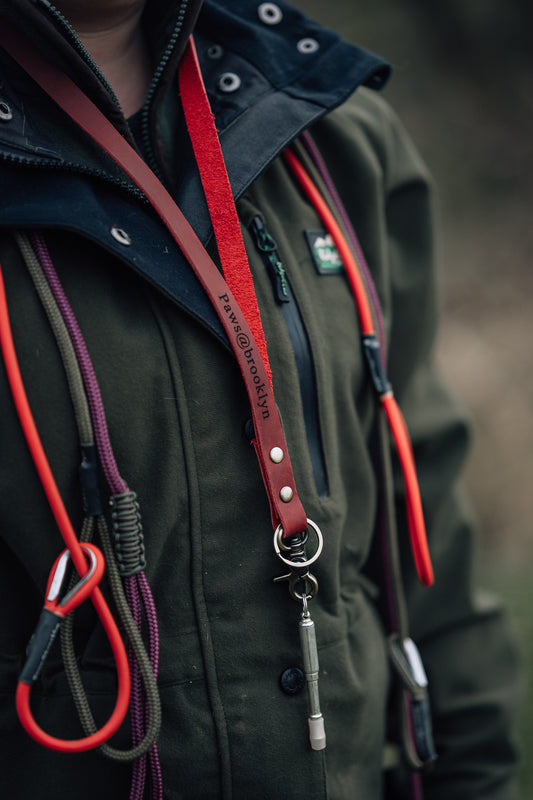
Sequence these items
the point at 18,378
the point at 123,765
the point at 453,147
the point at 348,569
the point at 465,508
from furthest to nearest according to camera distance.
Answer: the point at 453,147 < the point at 465,508 < the point at 348,569 < the point at 123,765 < the point at 18,378

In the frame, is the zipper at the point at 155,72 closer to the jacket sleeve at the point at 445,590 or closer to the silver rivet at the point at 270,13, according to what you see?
the silver rivet at the point at 270,13

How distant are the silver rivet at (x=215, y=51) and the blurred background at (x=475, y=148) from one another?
357 centimetres

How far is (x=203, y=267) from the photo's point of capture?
96cm

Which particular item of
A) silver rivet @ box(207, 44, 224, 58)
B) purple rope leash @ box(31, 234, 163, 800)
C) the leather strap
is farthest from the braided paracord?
silver rivet @ box(207, 44, 224, 58)

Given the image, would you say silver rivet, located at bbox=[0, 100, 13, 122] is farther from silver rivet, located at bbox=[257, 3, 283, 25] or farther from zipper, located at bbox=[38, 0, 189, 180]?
silver rivet, located at bbox=[257, 3, 283, 25]

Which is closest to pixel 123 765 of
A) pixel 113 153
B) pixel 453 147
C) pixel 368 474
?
pixel 368 474

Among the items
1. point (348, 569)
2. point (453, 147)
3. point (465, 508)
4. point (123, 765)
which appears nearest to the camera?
point (123, 765)

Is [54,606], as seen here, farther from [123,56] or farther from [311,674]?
[123,56]

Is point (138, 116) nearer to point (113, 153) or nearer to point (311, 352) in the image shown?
point (113, 153)

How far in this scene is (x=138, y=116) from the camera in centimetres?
107

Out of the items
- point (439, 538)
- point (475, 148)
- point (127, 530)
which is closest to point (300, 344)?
point (127, 530)

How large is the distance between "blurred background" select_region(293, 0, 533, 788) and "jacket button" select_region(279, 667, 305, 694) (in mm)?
3680

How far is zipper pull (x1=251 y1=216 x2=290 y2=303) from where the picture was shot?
1.05 meters

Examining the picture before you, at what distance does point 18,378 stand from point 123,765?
1.66 ft
